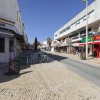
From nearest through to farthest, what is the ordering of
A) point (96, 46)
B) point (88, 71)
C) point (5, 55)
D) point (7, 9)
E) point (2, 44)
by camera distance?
point (88, 71), point (5, 55), point (2, 44), point (7, 9), point (96, 46)

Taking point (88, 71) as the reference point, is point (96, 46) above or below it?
above

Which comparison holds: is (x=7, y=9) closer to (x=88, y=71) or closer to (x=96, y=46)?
(x=88, y=71)

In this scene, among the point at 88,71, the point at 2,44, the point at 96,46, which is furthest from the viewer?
the point at 96,46

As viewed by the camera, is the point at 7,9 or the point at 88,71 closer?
the point at 88,71

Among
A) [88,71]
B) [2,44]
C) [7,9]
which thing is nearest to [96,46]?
[7,9]

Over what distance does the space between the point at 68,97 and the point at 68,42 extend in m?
58.1

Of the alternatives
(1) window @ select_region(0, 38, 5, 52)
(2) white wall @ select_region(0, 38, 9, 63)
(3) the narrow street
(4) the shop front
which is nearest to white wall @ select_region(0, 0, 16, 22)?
(1) window @ select_region(0, 38, 5, 52)

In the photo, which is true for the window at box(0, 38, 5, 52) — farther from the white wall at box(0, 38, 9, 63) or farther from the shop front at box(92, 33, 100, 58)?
the shop front at box(92, 33, 100, 58)

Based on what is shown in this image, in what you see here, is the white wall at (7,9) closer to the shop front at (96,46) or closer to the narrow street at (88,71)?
the narrow street at (88,71)

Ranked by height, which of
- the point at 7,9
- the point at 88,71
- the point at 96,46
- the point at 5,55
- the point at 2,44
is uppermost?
the point at 7,9

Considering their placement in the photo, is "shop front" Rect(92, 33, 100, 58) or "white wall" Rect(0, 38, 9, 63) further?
"shop front" Rect(92, 33, 100, 58)

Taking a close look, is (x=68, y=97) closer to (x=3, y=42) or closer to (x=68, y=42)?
(x=3, y=42)

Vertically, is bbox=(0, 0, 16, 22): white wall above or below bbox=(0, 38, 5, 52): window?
above

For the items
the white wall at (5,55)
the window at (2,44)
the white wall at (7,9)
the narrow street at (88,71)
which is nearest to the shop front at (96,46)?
the narrow street at (88,71)
